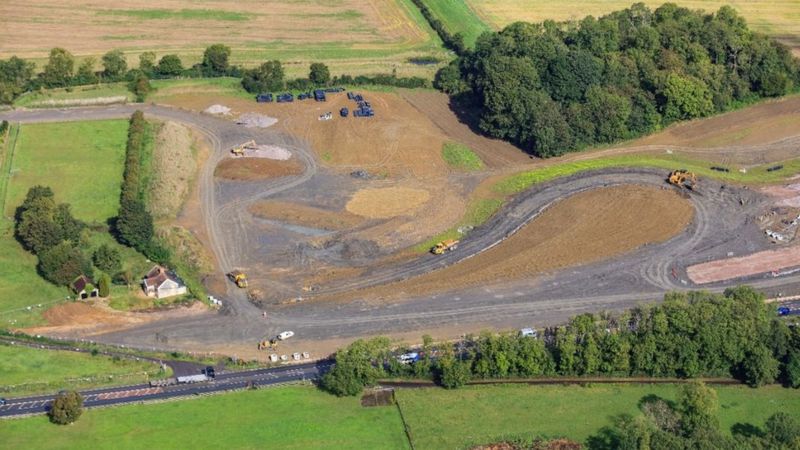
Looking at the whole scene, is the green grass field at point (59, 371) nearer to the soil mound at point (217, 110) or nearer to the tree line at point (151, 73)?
the soil mound at point (217, 110)

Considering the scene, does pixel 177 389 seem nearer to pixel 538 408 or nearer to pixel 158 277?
pixel 158 277

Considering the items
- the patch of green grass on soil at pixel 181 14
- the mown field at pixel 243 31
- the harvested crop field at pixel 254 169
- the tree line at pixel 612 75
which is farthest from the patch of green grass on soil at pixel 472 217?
the patch of green grass on soil at pixel 181 14

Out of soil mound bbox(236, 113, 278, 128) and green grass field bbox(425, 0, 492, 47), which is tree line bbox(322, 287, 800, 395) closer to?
soil mound bbox(236, 113, 278, 128)

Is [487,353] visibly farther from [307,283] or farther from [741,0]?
[741,0]

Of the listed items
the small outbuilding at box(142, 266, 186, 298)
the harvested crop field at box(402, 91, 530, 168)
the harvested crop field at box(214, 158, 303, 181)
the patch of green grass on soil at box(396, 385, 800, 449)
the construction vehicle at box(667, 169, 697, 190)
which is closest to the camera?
the patch of green grass on soil at box(396, 385, 800, 449)

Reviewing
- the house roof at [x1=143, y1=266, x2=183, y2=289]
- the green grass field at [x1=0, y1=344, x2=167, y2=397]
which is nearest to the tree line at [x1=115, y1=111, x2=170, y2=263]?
the house roof at [x1=143, y1=266, x2=183, y2=289]

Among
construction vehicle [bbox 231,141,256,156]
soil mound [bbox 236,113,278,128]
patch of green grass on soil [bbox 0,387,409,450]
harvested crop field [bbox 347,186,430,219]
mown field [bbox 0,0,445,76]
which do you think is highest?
mown field [bbox 0,0,445,76]

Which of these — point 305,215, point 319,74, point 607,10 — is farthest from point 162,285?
point 607,10
